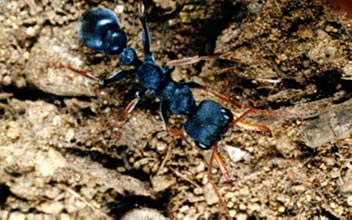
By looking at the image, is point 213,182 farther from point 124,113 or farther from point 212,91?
point 124,113

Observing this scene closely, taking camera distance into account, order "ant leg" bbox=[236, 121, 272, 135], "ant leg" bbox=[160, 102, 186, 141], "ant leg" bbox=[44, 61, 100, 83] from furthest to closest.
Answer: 1. "ant leg" bbox=[44, 61, 100, 83]
2. "ant leg" bbox=[160, 102, 186, 141]
3. "ant leg" bbox=[236, 121, 272, 135]

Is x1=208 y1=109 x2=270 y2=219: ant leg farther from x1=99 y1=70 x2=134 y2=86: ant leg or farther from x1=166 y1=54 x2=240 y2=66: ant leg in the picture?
x1=99 y1=70 x2=134 y2=86: ant leg

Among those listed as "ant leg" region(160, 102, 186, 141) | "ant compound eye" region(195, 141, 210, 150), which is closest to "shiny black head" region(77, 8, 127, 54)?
"ant leg" region(160, 102, 186, 141)

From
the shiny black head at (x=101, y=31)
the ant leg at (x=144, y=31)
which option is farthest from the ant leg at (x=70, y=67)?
the ant leg at (x=144, y=31)

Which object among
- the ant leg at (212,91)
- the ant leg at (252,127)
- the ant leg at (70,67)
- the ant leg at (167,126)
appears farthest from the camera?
the ant leg at (70,67)

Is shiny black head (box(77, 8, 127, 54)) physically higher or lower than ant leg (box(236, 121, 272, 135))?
higher

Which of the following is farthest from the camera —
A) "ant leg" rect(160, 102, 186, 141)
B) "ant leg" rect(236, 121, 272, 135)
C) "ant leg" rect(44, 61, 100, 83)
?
"ant leg" rect(44, 61, 100, 83)

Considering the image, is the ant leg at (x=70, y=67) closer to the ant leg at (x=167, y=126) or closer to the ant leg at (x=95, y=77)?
the ant leg at (x=95, y=77)

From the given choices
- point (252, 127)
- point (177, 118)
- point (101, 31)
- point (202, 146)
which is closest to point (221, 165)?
point (202, 146)

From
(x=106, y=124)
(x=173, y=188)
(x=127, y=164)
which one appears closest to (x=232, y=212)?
(x=173, y=188)
